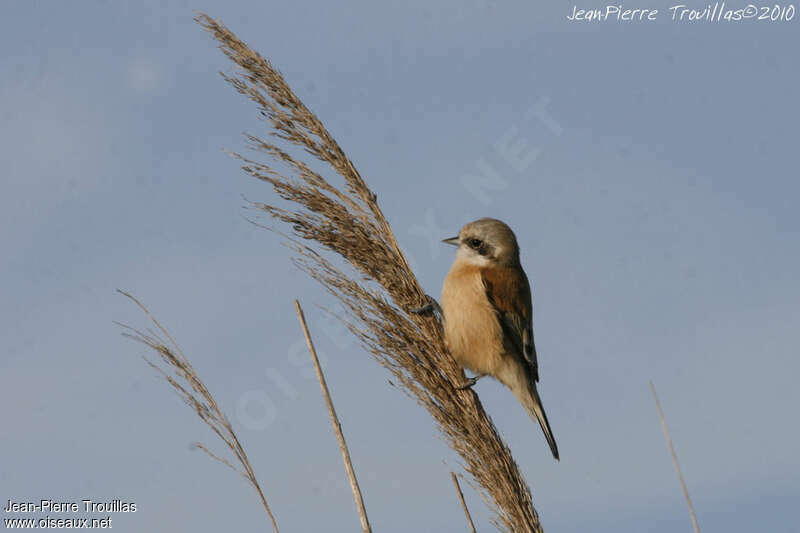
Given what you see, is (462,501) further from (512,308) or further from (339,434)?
(512,308)

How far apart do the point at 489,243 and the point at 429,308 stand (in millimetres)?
1178

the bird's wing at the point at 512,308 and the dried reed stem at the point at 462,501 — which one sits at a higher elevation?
the bird's wing at the point at 512,308

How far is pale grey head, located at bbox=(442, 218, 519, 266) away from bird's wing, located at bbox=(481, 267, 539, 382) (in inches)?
3.5

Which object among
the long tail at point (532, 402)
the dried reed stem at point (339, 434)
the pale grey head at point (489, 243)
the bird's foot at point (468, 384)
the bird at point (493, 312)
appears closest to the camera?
the dried reed stem at point (339, 434)

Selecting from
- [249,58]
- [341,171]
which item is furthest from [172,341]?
[249,58]

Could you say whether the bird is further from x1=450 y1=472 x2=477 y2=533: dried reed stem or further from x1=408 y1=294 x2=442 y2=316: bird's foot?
x1=450 y1=472 x2=477 y2=533: dried reed stem

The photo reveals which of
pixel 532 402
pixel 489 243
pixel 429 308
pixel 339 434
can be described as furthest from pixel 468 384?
pixel 489 243

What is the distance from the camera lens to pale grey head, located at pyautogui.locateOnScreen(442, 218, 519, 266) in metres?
4.97

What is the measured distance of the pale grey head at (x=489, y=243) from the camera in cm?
497

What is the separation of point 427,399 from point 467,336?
0.94 meters

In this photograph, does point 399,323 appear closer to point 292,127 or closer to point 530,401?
point 292,127

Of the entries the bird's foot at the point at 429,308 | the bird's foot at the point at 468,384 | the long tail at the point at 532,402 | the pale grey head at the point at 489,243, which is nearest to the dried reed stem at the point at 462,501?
the bird's foot at the point at 468,384

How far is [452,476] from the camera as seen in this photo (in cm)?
364

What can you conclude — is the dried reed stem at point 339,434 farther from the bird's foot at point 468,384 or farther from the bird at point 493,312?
the bird at point 493,312
